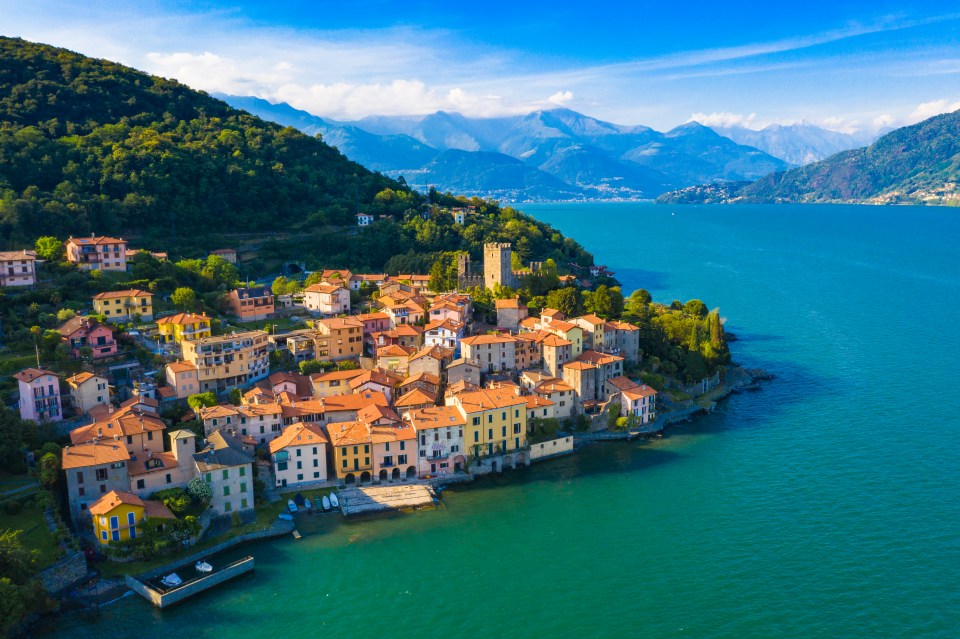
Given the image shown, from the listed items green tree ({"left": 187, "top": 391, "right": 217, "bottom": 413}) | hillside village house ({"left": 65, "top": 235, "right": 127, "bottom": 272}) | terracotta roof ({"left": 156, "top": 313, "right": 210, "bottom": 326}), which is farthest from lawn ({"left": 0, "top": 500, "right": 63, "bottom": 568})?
hillside village house ({"left": 65, "top": 235, "right": 127, "bottom": 272})

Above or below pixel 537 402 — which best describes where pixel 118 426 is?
above

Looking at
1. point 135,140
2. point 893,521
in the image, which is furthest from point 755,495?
point 135,140

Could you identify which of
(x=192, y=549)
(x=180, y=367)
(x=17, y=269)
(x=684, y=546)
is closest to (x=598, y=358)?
(x=684, y=546)

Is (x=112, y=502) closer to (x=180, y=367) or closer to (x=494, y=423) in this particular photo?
(x=180, y=367)

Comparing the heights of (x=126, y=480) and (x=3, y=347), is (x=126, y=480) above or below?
below

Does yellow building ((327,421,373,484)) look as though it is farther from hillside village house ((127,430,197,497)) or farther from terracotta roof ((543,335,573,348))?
terracotta roof ((543,335,573,348))

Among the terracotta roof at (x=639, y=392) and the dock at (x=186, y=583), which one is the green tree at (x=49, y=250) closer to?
the dock at (x=186, y=583)

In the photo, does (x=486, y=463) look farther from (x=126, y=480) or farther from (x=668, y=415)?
(x=126, y=480)
